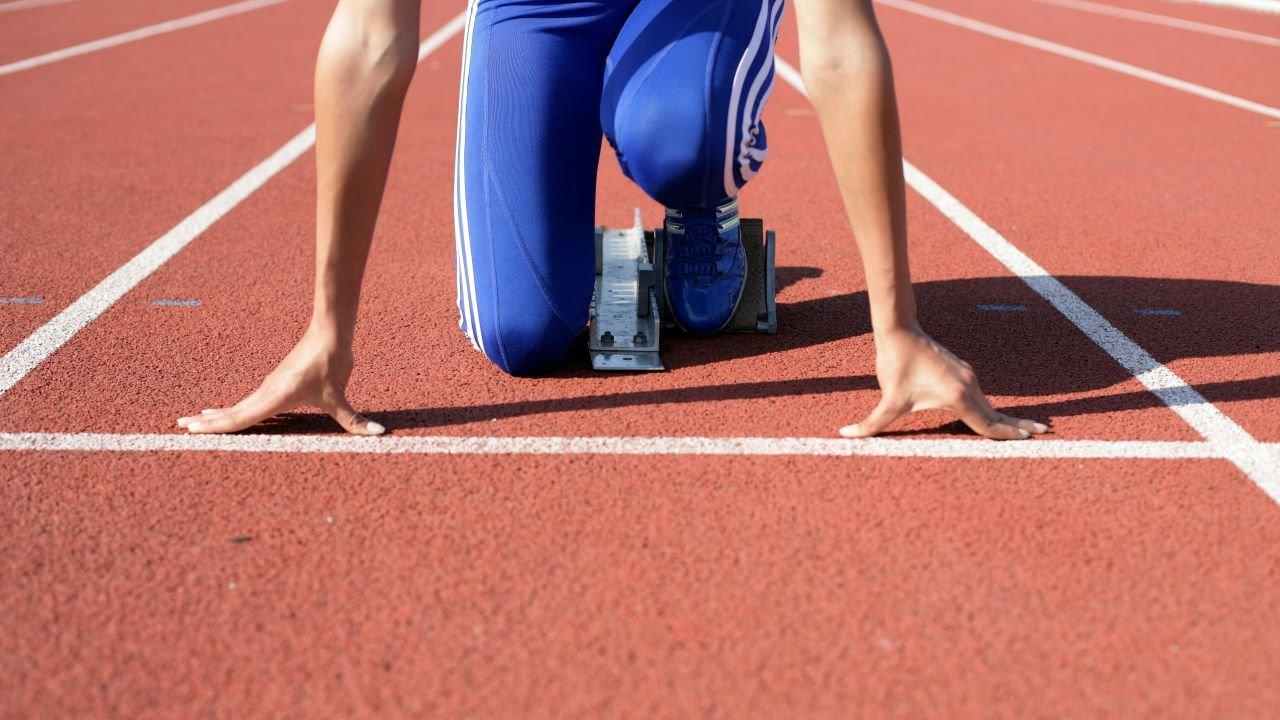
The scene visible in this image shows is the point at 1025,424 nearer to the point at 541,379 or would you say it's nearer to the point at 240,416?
the point at 541,379

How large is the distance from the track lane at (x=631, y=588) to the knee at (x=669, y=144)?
911 mm

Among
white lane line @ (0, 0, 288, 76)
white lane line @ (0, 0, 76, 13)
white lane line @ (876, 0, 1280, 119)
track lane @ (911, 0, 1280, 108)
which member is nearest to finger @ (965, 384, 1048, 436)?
white lane line @ (876, 0, 1280, 119)

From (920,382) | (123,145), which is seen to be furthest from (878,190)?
(123,145)

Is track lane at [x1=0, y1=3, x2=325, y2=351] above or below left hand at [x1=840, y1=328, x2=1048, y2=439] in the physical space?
above

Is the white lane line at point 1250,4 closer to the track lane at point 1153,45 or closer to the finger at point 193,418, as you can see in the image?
the track lane at point 1153,45

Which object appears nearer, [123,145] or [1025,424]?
[1025,424]

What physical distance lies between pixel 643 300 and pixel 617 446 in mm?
823

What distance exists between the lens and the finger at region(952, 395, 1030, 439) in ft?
9.70

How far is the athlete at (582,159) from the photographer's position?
2.92 m

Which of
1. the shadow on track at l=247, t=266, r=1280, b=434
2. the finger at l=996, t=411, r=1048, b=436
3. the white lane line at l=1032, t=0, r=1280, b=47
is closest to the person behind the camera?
the finger at l=996, t=411, r=1048, b=436

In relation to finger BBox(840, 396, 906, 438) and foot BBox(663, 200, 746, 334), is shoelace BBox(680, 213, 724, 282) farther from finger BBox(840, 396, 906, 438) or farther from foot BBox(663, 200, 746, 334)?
finger BBox(840, 396, 906, 438)

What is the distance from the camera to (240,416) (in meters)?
3.01

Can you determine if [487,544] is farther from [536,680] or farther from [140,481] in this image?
[140,481]

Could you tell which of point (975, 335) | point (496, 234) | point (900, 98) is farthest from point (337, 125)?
point (900, 98)
